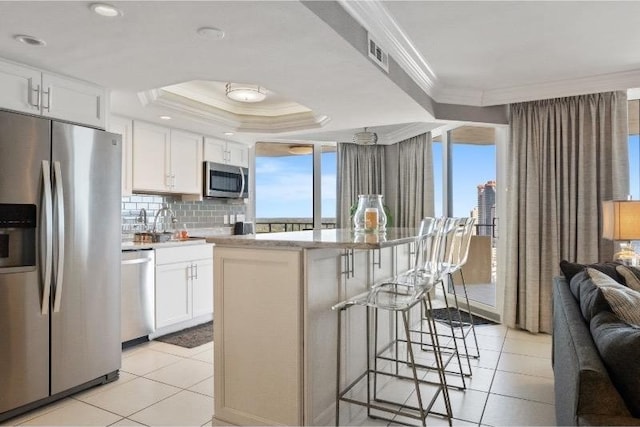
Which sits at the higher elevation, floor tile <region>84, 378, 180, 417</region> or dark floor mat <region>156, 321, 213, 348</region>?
dark floor mat <region>156, 321, 213, 348</region>

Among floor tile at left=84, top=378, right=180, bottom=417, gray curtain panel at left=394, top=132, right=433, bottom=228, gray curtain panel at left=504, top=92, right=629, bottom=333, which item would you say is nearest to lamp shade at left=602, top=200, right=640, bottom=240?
gray curtain panel at left=504, top=92, right=629, bottom=333

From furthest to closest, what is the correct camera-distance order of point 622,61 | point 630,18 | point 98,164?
1. point 622,61
2. point 98,164
3. point 630,18

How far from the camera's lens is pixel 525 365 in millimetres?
3398

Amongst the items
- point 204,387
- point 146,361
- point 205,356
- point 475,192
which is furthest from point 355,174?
point 204,387

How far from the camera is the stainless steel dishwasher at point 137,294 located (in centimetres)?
378

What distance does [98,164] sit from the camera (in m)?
2.99

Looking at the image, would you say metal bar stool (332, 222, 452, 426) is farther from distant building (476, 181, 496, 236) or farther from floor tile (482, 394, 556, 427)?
distant building (476, 181, 496, 236)

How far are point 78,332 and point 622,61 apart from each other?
4.72 metres

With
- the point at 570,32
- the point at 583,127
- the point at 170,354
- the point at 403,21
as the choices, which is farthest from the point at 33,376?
the point at 583,127

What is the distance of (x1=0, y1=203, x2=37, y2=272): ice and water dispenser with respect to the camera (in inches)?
99.5

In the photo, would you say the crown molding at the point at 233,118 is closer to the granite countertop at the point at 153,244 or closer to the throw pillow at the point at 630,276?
the granite countertop at the point at 153,244

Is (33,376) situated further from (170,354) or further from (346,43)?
(346,43)

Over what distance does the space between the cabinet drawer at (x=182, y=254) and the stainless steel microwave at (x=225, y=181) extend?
0.78 metres

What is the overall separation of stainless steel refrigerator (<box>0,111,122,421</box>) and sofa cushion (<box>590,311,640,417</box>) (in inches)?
115
